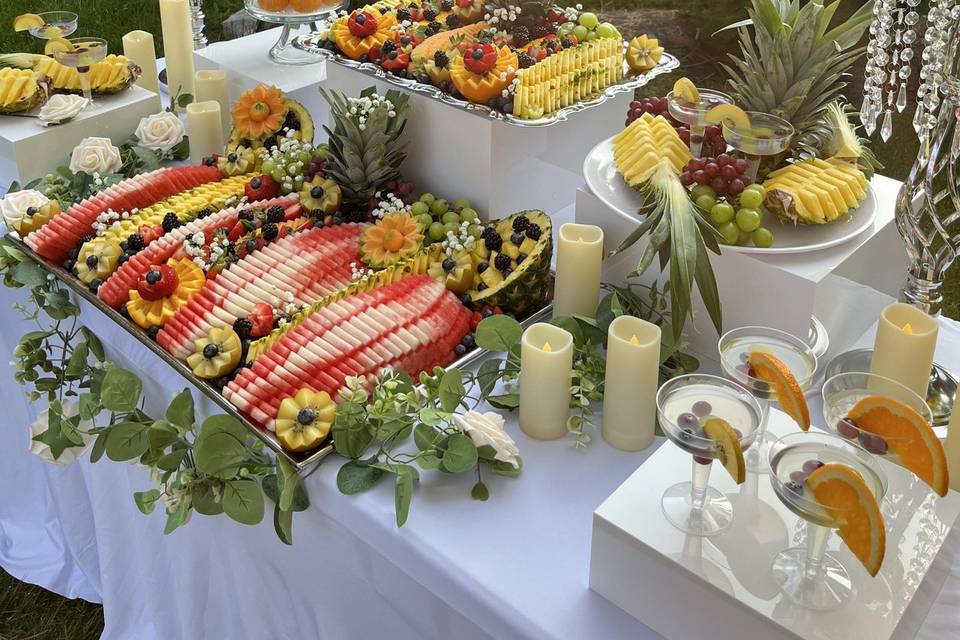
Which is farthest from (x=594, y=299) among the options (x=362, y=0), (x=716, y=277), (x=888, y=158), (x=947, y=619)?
(x=362, y=0)

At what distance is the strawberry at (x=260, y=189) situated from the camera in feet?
6.42

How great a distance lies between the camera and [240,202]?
1.95 meters

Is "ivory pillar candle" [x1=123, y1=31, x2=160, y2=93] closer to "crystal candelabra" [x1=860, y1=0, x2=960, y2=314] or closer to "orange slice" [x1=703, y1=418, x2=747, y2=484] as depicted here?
"crystal candelabra" [x1=860, y1=0, x2=960, y2=314]

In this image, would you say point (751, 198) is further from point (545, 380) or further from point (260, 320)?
point (260, 320)

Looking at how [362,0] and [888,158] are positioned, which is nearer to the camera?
[888,158]

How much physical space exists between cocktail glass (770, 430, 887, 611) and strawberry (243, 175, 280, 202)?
126 centimetres

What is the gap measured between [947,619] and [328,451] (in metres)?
0.83

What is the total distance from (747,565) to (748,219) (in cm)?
60

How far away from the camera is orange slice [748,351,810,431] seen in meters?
1.07

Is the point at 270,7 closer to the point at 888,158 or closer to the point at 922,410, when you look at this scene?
the point at 922,410

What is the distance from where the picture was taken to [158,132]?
7.41ft

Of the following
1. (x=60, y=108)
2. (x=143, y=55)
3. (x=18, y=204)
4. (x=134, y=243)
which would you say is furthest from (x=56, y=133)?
(x=134, y=243)

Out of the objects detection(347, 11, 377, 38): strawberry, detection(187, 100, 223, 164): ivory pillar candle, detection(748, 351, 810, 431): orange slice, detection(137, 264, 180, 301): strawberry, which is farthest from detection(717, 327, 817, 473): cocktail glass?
detection(187, 100, 223, 164): ivory pillar candle

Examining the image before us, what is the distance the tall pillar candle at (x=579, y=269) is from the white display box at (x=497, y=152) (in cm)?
36
